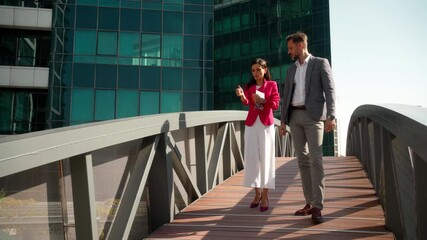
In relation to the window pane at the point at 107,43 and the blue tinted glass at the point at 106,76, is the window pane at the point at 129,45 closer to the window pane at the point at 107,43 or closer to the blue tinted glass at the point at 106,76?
the window pane at the point at 107,43

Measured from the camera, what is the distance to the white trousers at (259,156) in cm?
432

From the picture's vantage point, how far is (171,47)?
73.0ft

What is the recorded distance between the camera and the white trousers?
4316 mm

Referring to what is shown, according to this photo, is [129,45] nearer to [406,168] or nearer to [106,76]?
[106,76]

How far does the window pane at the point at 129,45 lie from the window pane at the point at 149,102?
2.43 m

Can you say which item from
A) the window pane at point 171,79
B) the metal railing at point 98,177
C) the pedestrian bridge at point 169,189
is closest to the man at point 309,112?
the pedestrian bridge at point 169,189

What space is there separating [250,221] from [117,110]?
60.2ft

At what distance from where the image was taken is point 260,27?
1345 inches

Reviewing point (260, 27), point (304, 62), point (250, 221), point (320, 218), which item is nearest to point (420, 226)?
point (320, 218)

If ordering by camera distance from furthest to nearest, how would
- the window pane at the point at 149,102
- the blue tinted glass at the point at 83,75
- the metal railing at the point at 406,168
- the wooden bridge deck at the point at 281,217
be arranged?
the window pane at the point at 149,102, the blue tinted glass at the point at 83,75, the wooden bridge deck at the point at 281,217, the metal railing at the point at 406,168

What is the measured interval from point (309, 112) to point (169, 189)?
160 cm

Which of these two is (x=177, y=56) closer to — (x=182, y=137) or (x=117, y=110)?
(x=117, y=110)

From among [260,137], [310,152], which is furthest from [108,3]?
[310,152]

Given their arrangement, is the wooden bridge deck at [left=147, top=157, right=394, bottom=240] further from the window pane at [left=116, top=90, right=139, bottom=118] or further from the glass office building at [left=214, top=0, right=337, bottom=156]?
the glass office building at [left=214, top=0, right=337, bottom=156]
